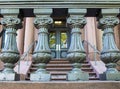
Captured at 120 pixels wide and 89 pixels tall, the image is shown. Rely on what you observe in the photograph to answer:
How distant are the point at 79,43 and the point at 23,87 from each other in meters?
0.90

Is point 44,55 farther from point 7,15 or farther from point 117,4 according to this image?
point 117,4

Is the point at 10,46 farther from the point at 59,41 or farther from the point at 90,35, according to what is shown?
the point at 59,41

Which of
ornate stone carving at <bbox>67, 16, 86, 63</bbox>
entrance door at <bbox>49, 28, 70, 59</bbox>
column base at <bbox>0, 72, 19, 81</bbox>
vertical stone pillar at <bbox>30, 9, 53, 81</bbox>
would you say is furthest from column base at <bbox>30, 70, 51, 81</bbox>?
entrance door at <bbox>49, 28, 70, 59</bbox>

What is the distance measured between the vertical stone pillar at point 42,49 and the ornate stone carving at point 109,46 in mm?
709

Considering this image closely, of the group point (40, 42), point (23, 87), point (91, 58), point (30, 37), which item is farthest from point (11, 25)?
point (30, 37)

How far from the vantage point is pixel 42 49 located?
315 centimetres

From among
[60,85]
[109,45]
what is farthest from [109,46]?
[60,85]

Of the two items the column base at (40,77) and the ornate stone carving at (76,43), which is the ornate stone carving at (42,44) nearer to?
the column base at (40,77)

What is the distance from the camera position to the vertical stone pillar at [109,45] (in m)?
3.13

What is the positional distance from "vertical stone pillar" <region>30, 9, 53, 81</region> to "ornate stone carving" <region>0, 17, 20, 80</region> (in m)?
0.25

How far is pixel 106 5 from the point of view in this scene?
3.31 m

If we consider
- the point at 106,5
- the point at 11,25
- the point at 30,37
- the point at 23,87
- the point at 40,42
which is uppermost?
the point at 30,37

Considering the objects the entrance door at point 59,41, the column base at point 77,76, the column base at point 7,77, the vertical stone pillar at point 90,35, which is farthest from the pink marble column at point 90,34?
the column base at point 7,77

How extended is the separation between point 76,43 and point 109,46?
429 millimetres
